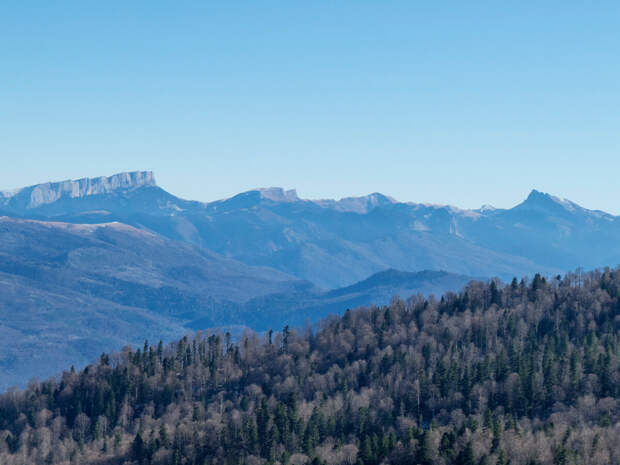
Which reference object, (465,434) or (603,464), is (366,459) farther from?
(603,464)

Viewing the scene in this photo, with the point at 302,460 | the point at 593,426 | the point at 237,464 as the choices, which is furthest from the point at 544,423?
the point at 237,464

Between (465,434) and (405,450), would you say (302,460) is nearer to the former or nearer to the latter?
(405,450)

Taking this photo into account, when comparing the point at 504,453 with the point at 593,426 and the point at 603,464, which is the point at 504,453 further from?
the point at 593,426

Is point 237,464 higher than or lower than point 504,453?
lower

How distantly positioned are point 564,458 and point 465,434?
26.8 m

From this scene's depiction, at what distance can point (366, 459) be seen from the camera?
7008 inches

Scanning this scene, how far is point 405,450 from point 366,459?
9.44 meters

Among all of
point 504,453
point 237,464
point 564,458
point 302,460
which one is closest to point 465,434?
point 504,453

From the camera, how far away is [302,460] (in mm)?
187750

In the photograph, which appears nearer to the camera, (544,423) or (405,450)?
(405,450)

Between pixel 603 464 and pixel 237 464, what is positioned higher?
pixel 603 464

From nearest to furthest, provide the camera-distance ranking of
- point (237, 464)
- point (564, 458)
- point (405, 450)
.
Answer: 1. point (564, 458)
2. point (405, 450)
3. point (237, 464)

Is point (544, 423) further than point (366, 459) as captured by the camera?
Yes

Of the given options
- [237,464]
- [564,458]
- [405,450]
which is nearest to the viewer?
[564,458]
